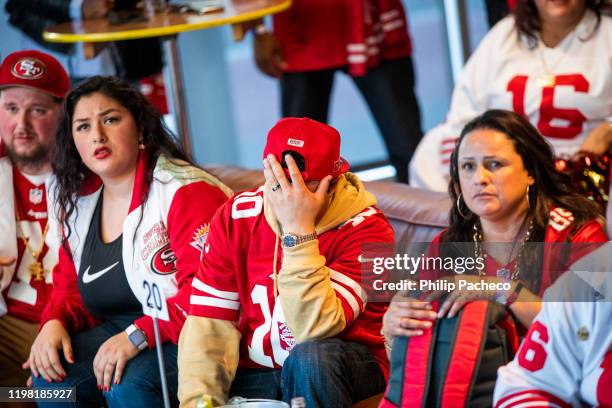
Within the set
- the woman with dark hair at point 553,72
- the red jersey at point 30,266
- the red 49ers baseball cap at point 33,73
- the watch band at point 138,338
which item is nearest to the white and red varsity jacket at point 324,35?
the woman with dark hair at point 553,72


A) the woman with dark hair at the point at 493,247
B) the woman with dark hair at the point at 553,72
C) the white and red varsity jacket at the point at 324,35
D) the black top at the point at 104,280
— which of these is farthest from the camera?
the white and red varsity jacket at the point at 324,35

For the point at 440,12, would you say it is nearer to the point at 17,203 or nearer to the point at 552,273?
the point at 17,203

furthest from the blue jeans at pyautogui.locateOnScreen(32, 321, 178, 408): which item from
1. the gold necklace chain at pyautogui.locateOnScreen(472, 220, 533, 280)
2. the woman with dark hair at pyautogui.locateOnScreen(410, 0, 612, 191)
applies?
the woman with dark hair at pyautogui.locateOnScreen(410, 0, 612, 191)

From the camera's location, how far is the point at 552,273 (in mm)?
1944

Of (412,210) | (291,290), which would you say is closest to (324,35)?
(412,210)

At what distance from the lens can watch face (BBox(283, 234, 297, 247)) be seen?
219cm

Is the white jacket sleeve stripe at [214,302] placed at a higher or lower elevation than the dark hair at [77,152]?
lower

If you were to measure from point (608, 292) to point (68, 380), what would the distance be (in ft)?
4.25

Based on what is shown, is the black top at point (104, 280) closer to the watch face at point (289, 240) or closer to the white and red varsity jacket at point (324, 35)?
the watch face at point (289, 240)

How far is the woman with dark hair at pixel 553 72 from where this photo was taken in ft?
10.3

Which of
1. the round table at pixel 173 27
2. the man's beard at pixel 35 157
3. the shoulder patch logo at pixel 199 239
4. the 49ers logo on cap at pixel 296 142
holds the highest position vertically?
the round table at pixel 173 27

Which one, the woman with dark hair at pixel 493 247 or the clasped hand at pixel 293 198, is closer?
the woman with dark hair at pixel 493 247

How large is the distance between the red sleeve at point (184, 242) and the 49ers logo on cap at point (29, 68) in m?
0.61

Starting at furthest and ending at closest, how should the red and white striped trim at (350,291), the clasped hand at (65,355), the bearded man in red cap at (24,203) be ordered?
1. the bearded man in red cap at (24,203)
2. the clasped hand at (65,355)
3. the red and white striped trim at (350,291)
